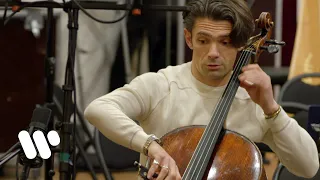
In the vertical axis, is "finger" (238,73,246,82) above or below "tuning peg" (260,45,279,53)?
below

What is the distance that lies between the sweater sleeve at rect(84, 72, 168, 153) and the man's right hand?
Result: 0.08 m

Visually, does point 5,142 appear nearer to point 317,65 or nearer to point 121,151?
point 121,151

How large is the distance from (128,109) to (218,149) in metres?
0.33

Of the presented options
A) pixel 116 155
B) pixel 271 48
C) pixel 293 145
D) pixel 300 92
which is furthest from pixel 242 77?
pixel 300 92

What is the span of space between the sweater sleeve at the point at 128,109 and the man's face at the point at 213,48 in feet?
0.54

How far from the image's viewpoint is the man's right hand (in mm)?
1714

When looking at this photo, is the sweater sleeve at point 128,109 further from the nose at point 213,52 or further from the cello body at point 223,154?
the nose at point 213,52

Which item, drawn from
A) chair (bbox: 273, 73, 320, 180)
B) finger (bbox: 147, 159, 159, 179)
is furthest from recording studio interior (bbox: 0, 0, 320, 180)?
chair (bbox: 273, 73, 320, 180)

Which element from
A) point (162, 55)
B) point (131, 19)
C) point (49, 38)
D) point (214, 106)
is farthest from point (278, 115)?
point (162, 55)

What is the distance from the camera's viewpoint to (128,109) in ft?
6.70

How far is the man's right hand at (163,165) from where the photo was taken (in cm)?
171

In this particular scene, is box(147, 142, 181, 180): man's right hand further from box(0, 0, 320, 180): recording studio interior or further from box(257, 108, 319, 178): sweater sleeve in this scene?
box(257, 108, 319, 178): sweater sleeve

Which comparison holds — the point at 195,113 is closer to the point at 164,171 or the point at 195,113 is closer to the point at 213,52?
the point at 213,52

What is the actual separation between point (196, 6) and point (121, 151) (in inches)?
46.2
